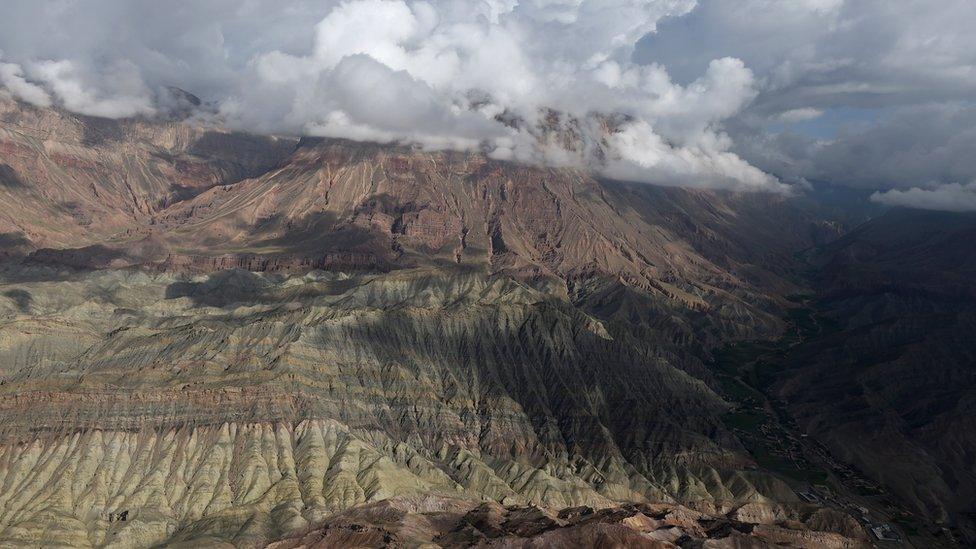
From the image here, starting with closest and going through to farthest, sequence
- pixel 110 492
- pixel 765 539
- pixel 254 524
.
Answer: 1. pixel 765 539
2. pixel 254 524
3. pixel 110 492

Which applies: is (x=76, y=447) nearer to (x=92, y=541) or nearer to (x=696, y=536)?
(x=92, y=541)

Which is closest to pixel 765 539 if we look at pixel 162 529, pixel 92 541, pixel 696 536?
pixel 696 536

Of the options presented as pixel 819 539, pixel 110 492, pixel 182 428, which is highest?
pixel 182 428

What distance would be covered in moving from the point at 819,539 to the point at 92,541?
14961 cm

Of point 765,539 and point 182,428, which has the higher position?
point 182,428

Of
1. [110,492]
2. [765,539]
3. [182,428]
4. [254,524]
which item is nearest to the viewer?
[765,539]

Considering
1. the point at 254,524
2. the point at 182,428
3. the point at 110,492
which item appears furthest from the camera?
the point at 182,428

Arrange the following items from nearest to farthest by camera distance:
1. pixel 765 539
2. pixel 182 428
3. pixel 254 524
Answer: pixel 765 539 < pixel 254 524 < pixel 182 428

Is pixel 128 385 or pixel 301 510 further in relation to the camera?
pixel 128 385

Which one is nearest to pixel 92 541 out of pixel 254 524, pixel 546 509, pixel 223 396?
pixel 254 524

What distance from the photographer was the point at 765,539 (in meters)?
146

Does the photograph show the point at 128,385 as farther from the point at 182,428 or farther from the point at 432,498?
the point at 432,498

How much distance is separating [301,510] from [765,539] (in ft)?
316

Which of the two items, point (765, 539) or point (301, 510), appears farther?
point (301, 510)
